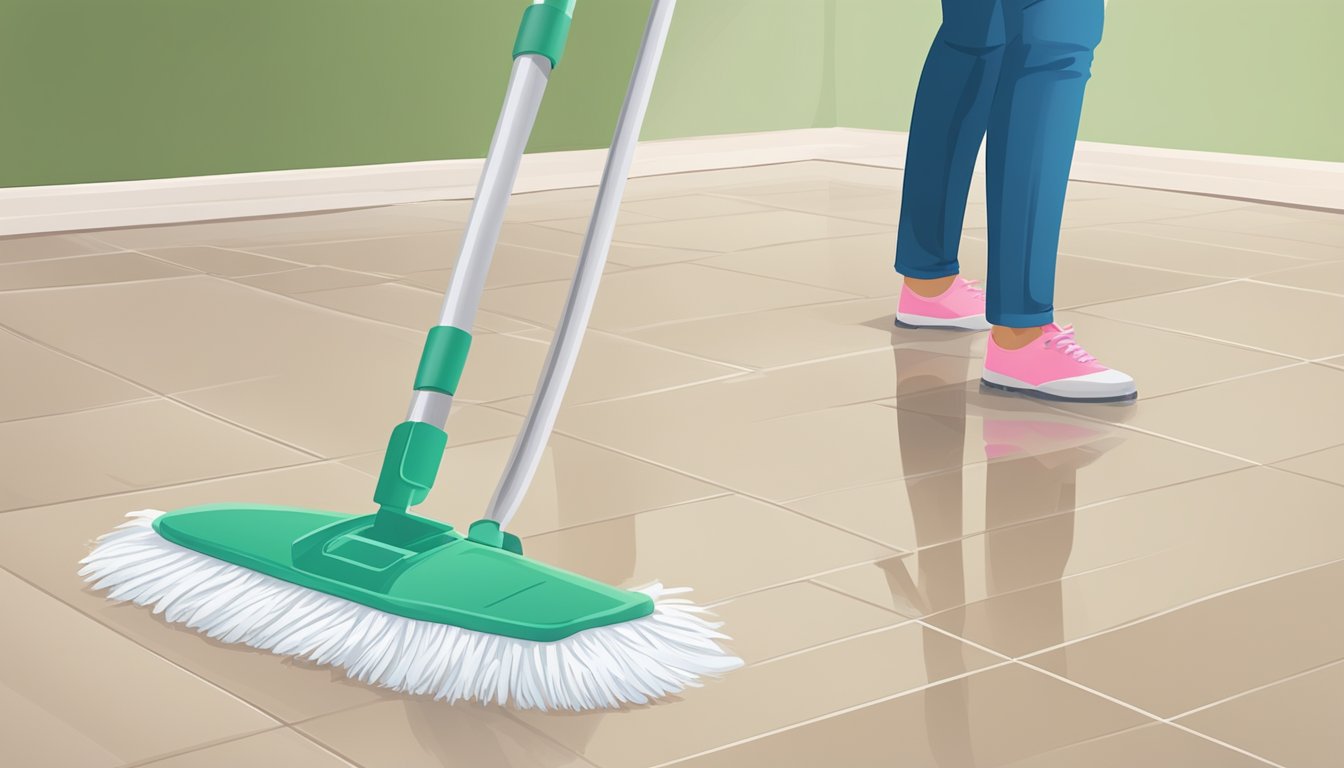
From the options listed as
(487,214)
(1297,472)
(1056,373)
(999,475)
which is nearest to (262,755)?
(487,214)

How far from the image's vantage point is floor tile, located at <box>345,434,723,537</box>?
4.59ft

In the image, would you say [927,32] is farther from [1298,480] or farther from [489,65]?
[1298,480]

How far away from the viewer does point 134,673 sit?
3.41ft

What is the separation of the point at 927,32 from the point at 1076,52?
270 centimetres

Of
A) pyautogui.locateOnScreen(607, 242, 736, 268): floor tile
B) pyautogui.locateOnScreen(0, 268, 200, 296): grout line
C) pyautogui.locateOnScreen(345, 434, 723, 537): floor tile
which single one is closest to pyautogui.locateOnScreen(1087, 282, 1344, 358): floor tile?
pyautogui.locateOnScreen(607, 242, 736, 268): floor tile

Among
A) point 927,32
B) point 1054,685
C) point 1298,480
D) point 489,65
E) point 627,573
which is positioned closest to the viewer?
point 1054,685

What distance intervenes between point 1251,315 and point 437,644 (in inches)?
66.6

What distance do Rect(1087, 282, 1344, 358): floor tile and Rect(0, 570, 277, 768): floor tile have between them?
5.08ft

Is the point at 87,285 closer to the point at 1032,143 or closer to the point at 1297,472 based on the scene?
the point at 1032,143

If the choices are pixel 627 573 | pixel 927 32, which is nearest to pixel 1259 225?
pixel 927 32

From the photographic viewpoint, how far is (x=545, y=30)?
43.6 inches

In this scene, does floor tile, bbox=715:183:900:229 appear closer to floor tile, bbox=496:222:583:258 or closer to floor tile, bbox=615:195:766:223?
floor tile, bbox=615:195:766:223

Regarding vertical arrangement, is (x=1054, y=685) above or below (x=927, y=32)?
below

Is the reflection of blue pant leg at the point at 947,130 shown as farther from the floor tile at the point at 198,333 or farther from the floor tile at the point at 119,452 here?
the floor tile at the point at 119,452
